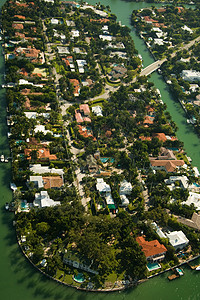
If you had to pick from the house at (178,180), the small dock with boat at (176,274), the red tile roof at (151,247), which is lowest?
the small dock with boat at (176,274)

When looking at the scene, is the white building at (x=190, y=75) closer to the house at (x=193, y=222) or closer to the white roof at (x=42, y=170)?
the house at (x=193, y=222)

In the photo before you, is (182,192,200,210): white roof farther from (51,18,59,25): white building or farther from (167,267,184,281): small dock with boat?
(51,18,59,25): white building

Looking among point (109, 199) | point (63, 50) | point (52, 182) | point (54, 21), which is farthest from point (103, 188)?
point (54, 21)

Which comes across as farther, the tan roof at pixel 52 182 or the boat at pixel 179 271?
the tan roof at pixel 52 182

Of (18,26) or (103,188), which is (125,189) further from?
(18,26)

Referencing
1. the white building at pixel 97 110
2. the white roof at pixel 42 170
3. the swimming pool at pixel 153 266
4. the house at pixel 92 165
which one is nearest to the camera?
the swimming pool at pixel 153 266

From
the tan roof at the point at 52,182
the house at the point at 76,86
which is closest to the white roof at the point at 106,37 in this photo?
the house at the point at 76,86
